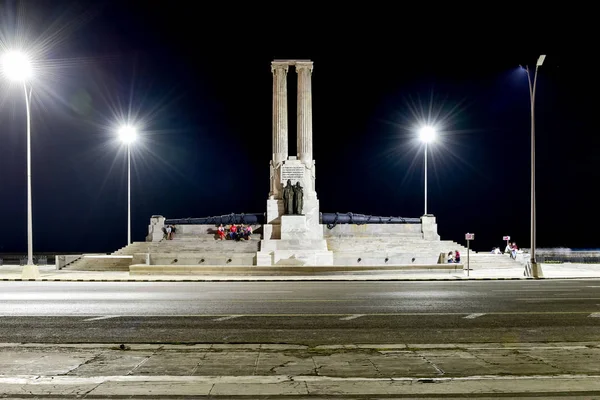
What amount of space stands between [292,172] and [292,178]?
1.31ft

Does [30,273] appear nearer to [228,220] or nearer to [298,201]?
[228,220]

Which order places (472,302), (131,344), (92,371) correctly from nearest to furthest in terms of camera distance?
1. (92,371)
2. (131,344)
3. (472,302)

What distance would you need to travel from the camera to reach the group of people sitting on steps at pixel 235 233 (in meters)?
38.4

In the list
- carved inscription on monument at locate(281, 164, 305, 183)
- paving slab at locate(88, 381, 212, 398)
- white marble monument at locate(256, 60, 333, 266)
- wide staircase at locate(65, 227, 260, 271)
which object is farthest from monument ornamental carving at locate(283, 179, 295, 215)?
paving slab at locate(88, 381, 212, 398)

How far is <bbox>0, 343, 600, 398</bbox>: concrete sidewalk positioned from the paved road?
46.2 inches

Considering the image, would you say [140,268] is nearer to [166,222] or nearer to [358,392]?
[166,222]

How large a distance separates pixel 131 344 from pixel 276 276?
755 inches

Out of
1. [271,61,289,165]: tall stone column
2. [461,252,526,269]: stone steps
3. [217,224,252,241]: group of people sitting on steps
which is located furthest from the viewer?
[271,61,289,165]: tall stone column

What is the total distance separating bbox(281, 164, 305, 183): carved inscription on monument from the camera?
39750mm

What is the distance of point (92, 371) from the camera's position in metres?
7.70

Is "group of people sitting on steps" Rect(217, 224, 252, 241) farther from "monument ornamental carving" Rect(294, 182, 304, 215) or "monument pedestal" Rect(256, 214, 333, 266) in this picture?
"monument ornamental carving" Rect(294, 182, 304, 215)

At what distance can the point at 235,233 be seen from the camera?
38.6 metres

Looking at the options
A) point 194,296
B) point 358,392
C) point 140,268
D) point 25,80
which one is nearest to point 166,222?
point 140,268

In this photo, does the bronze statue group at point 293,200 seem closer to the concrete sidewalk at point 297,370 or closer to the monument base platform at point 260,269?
the monument base platform at point 260,269
